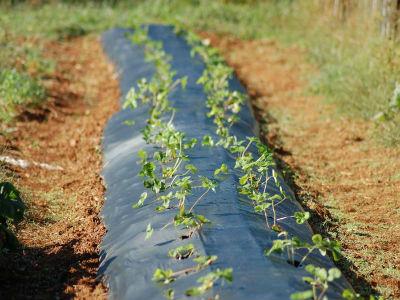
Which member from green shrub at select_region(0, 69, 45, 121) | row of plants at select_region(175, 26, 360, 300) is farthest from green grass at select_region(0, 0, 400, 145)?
green shrub at select_region(0, 69, 45, 121)

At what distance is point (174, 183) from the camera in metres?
4.26

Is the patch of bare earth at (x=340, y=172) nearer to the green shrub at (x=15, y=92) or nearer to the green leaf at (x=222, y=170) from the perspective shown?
the green leaf at (x=222, y=170)

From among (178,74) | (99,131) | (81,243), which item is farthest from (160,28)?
(81,243)

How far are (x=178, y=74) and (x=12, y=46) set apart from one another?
2.83 m

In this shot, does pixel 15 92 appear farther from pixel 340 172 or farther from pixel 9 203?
pixel 9 203

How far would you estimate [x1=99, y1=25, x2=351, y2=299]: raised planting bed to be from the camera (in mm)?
3189

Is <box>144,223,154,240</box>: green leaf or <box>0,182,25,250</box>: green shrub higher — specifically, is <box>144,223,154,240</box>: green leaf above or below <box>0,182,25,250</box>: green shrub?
below

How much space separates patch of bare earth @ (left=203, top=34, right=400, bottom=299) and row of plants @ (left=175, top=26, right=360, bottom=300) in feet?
1.19

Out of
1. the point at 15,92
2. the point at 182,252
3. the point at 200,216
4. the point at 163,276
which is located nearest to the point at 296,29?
the point at 15,92

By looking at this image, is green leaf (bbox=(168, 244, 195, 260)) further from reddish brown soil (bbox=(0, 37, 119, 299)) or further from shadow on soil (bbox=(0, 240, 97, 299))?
shadow on soil (bbox=(0, 240, 97, 299))

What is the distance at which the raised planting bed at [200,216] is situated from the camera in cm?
319

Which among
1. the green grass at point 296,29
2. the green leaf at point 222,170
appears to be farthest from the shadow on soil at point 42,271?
the green grass at point 296,29

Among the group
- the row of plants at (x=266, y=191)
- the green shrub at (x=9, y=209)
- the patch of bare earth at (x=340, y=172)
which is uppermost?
the green shrub at (x=9, y=209)

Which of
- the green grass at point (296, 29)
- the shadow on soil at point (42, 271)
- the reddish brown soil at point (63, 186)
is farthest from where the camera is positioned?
the green grass at point (296, 29)
